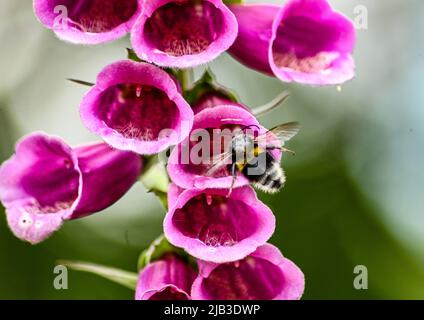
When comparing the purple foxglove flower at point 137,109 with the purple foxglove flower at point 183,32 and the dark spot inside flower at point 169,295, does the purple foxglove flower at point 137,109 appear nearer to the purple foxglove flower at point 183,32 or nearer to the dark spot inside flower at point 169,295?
the purple foxglove flower at point 183,32

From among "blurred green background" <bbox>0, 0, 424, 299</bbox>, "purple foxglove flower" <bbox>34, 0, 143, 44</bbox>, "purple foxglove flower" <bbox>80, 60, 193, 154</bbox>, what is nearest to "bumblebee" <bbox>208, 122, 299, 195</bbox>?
"purple foxglove flower" <bbox>80, 60, 193, 154</bbox>

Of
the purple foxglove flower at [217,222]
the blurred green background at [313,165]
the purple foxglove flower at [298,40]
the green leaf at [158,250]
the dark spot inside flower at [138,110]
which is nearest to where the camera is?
the purple foxglove flower at [217,222]

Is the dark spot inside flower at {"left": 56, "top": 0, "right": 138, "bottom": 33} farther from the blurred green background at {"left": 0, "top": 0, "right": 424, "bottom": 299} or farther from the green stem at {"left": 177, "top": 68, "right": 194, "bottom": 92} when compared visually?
the blurred green background at {"left": 0, "top": 0, "right": 424, "bottom": 299}

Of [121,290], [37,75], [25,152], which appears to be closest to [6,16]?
[37,75]

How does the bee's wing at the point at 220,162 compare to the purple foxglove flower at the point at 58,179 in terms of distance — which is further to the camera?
the purple foxglove flower at the point at 58,179

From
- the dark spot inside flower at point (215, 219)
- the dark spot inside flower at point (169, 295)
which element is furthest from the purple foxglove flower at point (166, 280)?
the dark spot inside flower at point (215, 219)

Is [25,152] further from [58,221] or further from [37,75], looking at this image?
[37,75]

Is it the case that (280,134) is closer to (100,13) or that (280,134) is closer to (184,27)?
(184,27)
